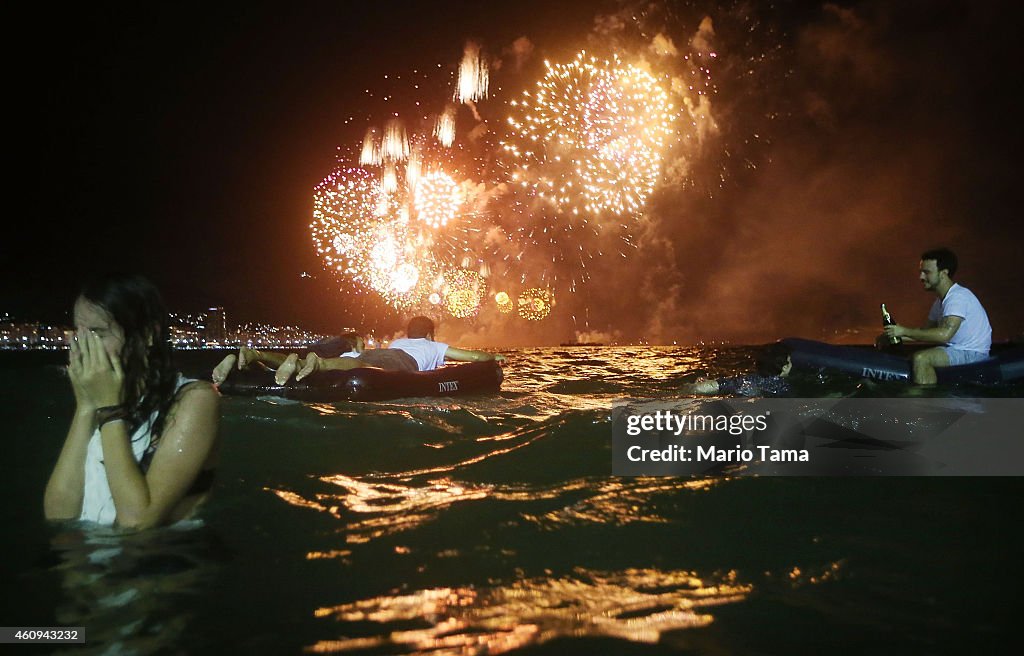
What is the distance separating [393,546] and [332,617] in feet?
3.89

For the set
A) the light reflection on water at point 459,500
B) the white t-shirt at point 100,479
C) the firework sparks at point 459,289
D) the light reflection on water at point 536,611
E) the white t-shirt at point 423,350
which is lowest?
the light reflection on water at point 536,611

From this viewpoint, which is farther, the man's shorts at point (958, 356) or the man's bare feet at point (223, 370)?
the man's bare feet at point (223, 370)

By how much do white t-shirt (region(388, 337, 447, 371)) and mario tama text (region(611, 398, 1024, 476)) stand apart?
575 cm

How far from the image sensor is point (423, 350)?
14.3 meters


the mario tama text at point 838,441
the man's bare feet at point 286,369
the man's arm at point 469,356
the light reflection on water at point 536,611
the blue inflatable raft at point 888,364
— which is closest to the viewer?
the light reflection on water at point 536,611

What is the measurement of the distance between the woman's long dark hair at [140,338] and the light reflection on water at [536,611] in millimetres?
1429

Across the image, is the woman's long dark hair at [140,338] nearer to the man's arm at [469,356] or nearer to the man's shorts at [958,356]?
the man's arm at [469,356]

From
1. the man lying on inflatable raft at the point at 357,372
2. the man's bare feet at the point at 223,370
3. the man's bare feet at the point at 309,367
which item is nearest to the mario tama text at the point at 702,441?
the man lying on inflatable raft at the point at 357,372

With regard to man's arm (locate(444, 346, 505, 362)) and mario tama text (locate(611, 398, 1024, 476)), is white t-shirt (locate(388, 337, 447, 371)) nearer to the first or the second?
man's arm (locate(444, 346, 505, 362))

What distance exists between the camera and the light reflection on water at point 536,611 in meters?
3.49

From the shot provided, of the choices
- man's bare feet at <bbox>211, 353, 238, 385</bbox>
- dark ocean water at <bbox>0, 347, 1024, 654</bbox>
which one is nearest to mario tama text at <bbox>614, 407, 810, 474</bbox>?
dark ocean water at <bbox>0, 347, 1024, 654</bbox>

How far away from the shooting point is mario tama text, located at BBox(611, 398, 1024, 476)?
7.51 metres

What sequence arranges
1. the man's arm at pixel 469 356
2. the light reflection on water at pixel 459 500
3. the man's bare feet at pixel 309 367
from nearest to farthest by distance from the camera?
the light reflection on water at pixel 459 500
the man's bare feet at pixel 309 367
the man's arm at pixel 469 356

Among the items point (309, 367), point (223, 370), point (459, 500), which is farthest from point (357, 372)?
point (459, 500)
